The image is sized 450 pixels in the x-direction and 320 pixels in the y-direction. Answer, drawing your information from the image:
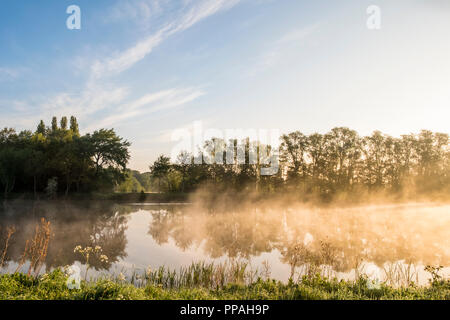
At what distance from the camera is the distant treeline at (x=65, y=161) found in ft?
133

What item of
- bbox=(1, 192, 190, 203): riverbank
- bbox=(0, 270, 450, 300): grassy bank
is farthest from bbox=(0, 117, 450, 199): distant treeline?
bbox=(0, 270, 450, 300): grassy bank

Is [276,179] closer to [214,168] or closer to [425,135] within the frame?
[214,168]

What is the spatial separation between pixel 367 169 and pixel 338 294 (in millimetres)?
49695

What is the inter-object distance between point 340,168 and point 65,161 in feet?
147

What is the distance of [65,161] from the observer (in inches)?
1721

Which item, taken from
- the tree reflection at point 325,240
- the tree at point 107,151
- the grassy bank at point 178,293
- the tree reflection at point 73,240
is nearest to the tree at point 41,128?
the tree at point 107,151

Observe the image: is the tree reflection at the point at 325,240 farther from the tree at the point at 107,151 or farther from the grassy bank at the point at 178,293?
the tree at the point at 107,151

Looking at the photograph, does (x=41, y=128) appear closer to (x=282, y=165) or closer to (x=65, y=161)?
(x=65, y=161)

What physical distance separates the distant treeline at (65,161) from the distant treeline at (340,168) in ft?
28.0

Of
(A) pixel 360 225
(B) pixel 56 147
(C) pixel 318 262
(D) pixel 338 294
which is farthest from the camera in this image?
(B) pixel 56 147

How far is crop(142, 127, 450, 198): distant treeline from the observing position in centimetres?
4888

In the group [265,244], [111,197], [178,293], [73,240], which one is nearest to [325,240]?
[265,244]
